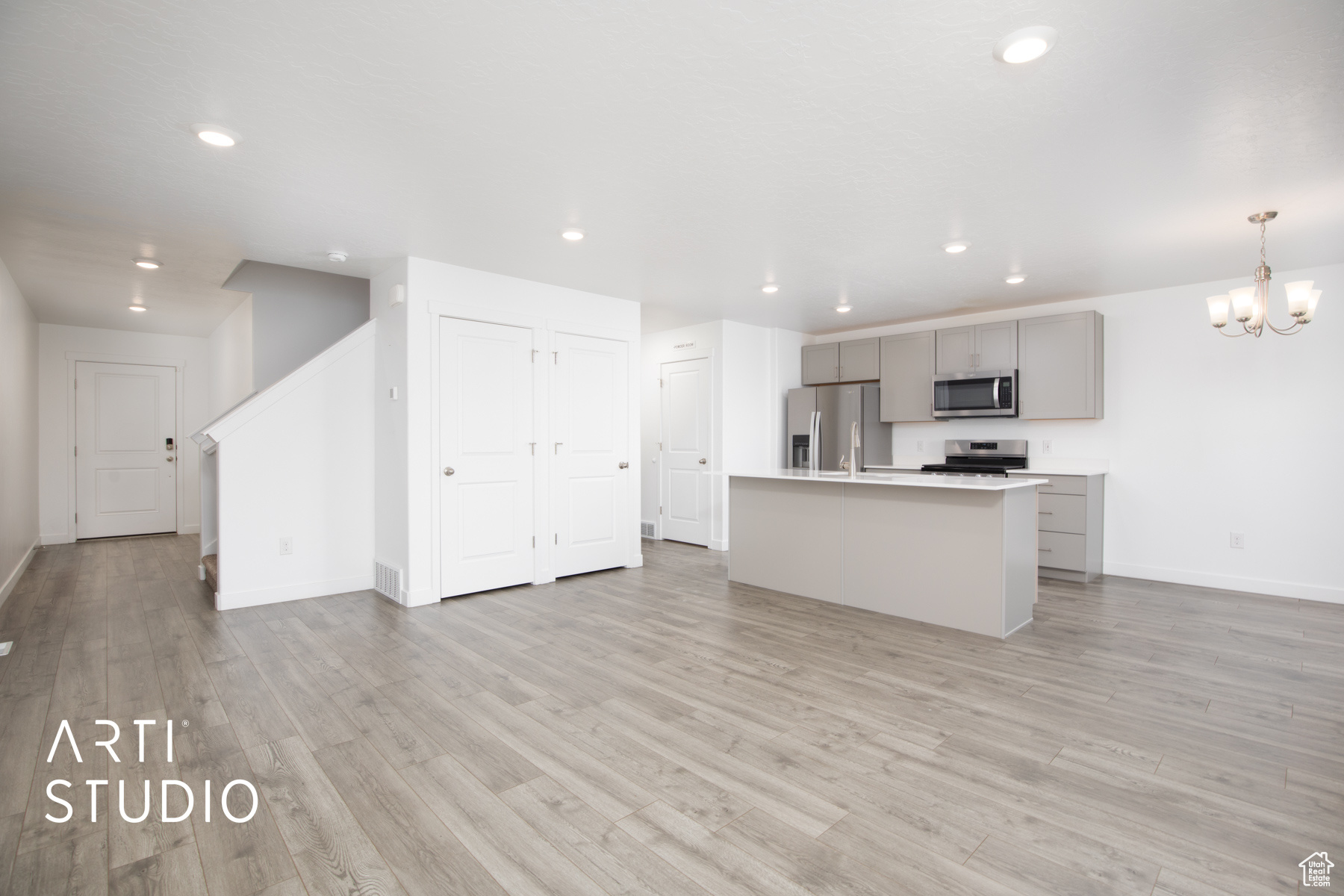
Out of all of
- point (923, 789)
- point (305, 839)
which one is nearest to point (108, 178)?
point (305, 839)

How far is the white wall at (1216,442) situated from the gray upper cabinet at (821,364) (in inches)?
77.2

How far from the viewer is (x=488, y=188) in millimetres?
3080

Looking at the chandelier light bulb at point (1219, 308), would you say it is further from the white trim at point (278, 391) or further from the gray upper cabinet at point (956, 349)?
the white trim at point (278, 391)

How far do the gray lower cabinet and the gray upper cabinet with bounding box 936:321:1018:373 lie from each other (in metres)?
1.11

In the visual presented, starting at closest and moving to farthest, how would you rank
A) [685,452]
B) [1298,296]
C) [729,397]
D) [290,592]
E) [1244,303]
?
1. [1298,296]
2. [1244,303]
3. [290,592]
4. [729,397]
5. [685,452]

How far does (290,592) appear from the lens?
437cm

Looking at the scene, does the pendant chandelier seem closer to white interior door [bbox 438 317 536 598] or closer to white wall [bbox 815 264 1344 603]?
white wall [bbox 815 264 1344 603]

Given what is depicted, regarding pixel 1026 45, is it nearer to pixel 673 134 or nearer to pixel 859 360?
pixel 673 134

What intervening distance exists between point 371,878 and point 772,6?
263cm

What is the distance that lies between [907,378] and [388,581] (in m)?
5.06

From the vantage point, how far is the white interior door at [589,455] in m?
5.05

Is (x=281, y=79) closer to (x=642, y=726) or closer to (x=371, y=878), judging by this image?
(x=371, y=878)

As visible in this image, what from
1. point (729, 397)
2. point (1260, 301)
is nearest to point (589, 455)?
point (729, 397)

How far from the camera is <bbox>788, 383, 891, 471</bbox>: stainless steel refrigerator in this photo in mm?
6496
